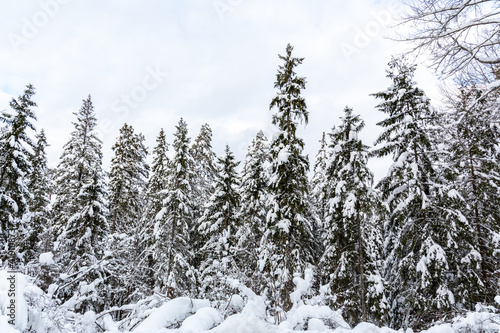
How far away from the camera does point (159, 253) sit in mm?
19406

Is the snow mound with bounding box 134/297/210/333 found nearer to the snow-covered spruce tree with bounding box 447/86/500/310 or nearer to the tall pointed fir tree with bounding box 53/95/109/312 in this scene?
the snow-covered spruce tree with bounding box 447/86/500/310

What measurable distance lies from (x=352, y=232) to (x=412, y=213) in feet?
10.4

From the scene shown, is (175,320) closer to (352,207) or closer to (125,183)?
(352,207)

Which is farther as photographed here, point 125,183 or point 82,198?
point 125,183

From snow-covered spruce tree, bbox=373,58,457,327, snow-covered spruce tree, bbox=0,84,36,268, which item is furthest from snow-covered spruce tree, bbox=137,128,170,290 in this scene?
snow-covered spruce tree, bbox=373,58,457,327

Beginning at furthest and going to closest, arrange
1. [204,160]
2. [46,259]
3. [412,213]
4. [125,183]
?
[204,160], [125,183], [412,213], [46,259]

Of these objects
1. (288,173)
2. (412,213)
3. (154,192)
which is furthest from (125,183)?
(412,213)

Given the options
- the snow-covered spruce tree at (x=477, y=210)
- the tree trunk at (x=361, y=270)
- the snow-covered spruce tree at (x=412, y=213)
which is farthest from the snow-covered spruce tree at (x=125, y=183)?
the snow-covered spruce tree at (x=477, y=210)

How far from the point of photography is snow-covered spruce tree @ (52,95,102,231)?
1898 centimetres

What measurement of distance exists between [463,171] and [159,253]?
1810 cm

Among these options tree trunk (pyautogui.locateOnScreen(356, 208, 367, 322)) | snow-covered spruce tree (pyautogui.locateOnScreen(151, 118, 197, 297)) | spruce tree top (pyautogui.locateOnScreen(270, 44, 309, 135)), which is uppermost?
spruce tree top (pyautogui.locateOnScreen(270, 44, 309, 135))

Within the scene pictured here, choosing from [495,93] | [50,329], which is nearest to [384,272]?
[495,93]

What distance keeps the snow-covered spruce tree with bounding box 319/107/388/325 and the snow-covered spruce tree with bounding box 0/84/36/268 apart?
17.3 meters

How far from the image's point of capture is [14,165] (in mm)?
16484
